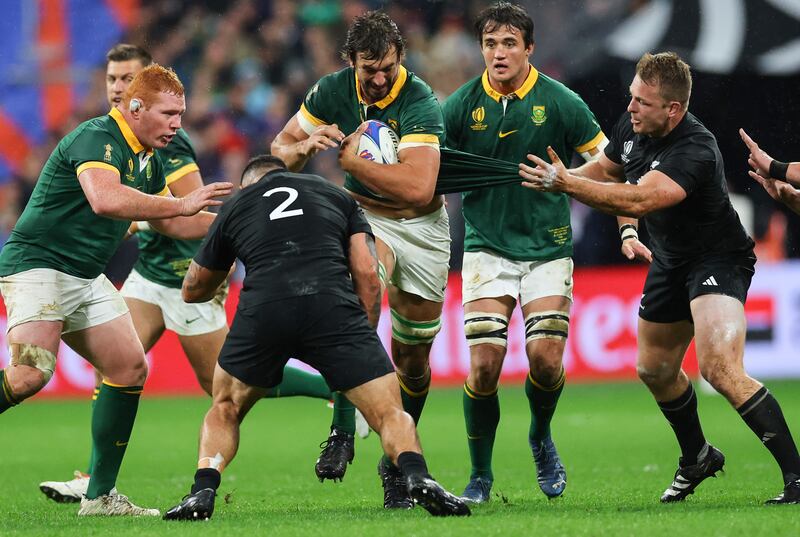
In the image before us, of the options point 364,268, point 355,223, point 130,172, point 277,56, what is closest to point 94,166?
point 130,172

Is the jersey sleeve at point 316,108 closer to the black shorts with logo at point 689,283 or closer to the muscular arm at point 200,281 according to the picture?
the muscular arm at point 200,281

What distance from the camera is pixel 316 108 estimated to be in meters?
7.57

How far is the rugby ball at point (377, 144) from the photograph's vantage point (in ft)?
23.0

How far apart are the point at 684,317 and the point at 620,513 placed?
133 centimetres

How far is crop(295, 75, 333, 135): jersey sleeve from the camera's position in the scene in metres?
7.55

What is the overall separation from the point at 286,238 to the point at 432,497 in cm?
139

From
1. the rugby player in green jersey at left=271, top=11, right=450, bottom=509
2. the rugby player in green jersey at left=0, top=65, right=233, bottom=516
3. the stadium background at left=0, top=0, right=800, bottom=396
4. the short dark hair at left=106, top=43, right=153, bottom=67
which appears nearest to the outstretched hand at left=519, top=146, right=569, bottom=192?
the rugby player in green jersey at left=271, top=11, right=450, bottom=509

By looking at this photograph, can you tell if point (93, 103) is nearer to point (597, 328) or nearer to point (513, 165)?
point (597, 328)

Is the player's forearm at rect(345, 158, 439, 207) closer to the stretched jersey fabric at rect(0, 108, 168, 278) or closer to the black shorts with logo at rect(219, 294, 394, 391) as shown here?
the black shorts with logo at rect(219, 294, 394, 391)

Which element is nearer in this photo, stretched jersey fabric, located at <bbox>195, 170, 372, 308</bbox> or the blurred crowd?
stretched jersey fabric, located at <bbox>195, 170, 372, 308</bbox>

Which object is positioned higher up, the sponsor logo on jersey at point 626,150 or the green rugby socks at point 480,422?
the sponsor logo on jersey at point 626,150

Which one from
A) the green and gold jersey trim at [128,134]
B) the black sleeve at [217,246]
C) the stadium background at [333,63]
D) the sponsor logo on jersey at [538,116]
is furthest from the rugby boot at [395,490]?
the stadium background at [333,63]

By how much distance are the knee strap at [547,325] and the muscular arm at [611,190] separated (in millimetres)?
1244

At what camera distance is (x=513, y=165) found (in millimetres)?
7508
